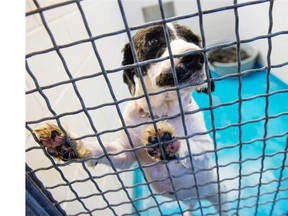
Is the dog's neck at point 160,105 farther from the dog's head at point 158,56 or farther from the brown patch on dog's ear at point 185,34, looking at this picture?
the brown patch on dog's ear at point 185,34

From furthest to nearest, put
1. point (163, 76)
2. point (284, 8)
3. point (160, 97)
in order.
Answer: point (284, 8)
point (160, 97)
point (163, 76)

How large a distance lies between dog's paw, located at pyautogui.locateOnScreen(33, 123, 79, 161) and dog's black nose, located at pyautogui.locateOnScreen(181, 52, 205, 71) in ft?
1.48

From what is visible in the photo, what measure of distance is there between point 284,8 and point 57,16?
1.79 metres

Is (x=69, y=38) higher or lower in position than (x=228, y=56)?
lower

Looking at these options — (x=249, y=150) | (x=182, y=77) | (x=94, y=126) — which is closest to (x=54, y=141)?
(x=94, y=126)

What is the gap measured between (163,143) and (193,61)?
0.31 m

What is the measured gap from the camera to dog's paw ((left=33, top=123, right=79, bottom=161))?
0.72m

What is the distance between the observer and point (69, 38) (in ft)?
4.56

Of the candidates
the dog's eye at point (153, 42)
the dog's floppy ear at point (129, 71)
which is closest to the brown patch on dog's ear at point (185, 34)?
the dog's eye at point (153, 42)

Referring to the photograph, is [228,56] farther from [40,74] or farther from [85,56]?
[40,74]

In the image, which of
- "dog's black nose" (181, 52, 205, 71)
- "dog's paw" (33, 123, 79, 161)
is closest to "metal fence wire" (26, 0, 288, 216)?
"dog's paw" (33, 123, 79, 161)
